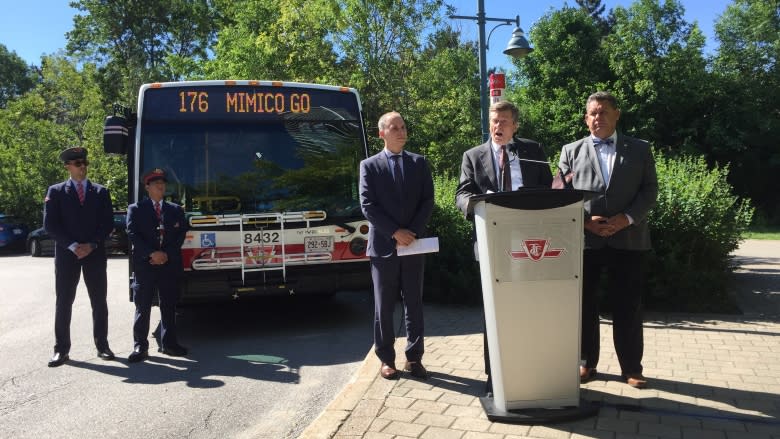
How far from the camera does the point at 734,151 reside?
89.5 feet

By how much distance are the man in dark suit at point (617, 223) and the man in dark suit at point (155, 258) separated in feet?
12.2

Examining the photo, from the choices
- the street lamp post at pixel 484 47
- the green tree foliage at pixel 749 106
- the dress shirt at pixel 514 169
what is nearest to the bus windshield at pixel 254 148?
the dress shirt at pixel 514 169

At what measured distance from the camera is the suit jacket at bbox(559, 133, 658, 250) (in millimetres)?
4090

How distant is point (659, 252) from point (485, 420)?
167 inches

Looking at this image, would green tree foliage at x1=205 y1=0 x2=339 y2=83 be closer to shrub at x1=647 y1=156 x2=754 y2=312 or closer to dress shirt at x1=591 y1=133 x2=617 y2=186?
shrub at x1=647 y1=156 x2=754 y2=312

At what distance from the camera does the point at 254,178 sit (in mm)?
6641

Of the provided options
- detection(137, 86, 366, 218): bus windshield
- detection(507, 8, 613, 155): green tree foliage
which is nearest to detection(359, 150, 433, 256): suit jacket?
detection(137, 86, 366, 218): bus windshield

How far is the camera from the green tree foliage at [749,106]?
26.6 metres

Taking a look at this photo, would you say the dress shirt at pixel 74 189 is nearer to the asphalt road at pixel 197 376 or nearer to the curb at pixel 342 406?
the asphalt road at pixel 197 376

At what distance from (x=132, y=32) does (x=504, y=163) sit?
1512 inches

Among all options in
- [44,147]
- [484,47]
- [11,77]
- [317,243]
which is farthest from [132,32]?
[317,243]

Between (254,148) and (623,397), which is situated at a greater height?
(254,148)

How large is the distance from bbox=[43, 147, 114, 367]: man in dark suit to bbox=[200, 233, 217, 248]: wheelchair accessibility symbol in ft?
2.91

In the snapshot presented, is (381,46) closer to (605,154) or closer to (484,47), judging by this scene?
(484,47)
